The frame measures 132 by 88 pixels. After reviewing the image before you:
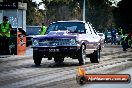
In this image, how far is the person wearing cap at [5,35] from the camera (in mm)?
19812

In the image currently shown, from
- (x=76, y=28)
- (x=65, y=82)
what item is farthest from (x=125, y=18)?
(x=65, y=82)

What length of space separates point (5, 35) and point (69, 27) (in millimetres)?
5769

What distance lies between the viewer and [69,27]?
1548 centimetres

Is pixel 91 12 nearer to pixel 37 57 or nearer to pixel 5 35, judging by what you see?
pixel 5 35

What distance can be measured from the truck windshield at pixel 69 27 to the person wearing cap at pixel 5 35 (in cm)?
438

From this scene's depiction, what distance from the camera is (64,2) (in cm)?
11012

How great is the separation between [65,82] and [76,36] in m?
5.03

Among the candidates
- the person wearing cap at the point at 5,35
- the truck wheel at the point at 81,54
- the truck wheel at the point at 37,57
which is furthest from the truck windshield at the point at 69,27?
the person wearing cap at the point at 5,35

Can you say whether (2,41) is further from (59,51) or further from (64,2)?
(64,2)

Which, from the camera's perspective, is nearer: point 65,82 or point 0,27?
point 65,82

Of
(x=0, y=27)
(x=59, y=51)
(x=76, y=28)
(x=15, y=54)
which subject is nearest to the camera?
(x=59, y=51)

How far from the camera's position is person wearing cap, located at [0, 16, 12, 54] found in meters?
19.8

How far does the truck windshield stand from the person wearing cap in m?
4.38

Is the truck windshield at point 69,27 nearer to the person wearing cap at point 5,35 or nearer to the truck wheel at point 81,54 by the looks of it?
the truck wheel at point 81,54
